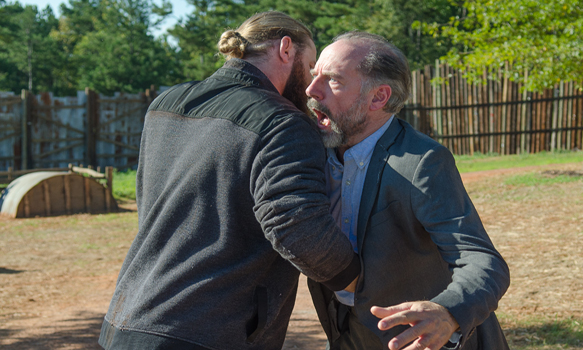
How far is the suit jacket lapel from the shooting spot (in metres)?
2.12

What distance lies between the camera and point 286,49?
2426 millimetres

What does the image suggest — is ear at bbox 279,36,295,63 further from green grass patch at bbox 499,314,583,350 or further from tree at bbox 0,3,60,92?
tree at bbox 0,3,60,92

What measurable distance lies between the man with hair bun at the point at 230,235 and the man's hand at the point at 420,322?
0.31 metres

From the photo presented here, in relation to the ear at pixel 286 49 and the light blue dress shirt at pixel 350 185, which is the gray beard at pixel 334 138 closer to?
the light blue dress shirt at pixel 350 185

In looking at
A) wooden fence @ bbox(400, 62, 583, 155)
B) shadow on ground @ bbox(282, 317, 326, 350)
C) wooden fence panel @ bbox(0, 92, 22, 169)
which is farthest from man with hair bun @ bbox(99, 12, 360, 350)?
wooden fence panel @ bbox(0, 92, 22, 169)

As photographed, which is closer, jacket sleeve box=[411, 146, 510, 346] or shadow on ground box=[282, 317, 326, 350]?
jacket sleeve box=[411, 146, 510, 346]

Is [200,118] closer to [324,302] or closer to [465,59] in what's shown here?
[324,302]

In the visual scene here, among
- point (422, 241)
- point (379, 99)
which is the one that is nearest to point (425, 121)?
point (379, 99)

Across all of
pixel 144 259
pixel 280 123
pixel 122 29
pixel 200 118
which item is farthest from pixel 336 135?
pixel 122 29

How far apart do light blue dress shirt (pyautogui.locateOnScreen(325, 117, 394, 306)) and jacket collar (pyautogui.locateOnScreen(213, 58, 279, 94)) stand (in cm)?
42

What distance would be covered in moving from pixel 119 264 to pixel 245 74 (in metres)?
6.49

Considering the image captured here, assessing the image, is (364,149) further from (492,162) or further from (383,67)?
(492,162)

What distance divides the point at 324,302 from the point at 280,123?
2.78 feet

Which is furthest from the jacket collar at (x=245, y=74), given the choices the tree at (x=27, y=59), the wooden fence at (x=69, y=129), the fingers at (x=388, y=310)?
the tree at (x=27, y=59)
